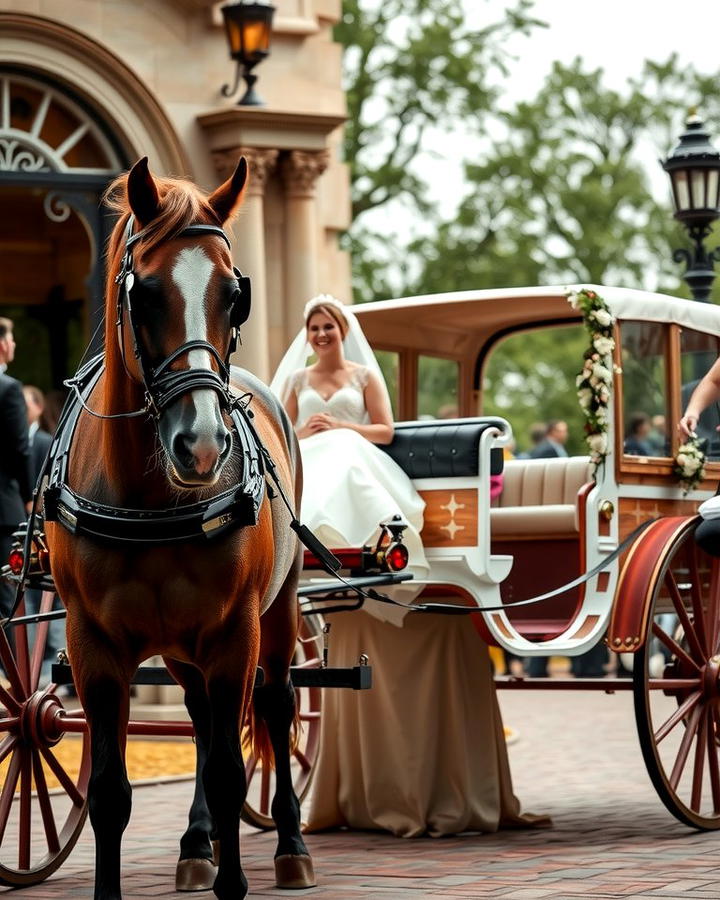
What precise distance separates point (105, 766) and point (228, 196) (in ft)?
5.97

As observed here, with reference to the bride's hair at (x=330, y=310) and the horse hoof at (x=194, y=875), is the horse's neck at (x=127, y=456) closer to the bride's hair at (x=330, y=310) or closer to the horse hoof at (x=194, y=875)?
the horse hoof at (x=194, y=875)

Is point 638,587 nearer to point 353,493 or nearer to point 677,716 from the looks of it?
point 677,716

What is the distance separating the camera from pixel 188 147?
14.1m

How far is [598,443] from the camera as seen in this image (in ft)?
26.4

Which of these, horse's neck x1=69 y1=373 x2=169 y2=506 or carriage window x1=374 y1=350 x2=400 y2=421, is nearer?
horse's neck x1=69 y1=373 x2=169 y2=506

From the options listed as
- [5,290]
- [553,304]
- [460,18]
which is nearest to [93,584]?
[553,304]

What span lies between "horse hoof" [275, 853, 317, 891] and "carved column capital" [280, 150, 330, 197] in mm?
8783

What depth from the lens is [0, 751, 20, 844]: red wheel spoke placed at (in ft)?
22.8

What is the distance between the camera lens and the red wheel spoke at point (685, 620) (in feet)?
26.1

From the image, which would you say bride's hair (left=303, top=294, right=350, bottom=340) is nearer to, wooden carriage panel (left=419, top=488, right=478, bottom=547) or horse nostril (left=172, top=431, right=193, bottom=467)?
wooden carriage panel (left=419, top=488, right=478, bottom=547)

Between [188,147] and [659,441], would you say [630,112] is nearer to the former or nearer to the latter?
[659,441]

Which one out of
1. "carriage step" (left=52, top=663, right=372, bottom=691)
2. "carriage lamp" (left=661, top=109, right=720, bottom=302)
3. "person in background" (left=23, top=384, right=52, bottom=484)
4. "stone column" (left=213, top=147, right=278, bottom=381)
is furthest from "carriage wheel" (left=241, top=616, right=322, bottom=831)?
"stone column" (left=213, top=147, right=278, bottom=381)

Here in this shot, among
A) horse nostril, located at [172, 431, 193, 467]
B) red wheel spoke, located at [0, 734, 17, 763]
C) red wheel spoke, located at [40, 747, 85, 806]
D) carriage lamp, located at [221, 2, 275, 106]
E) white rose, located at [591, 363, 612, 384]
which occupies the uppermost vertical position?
carriage lamp, located at [221, 2, 275, 106]

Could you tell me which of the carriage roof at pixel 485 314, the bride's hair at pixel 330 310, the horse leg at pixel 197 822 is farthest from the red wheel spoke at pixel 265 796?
the carriage roof at pixel 485 314
